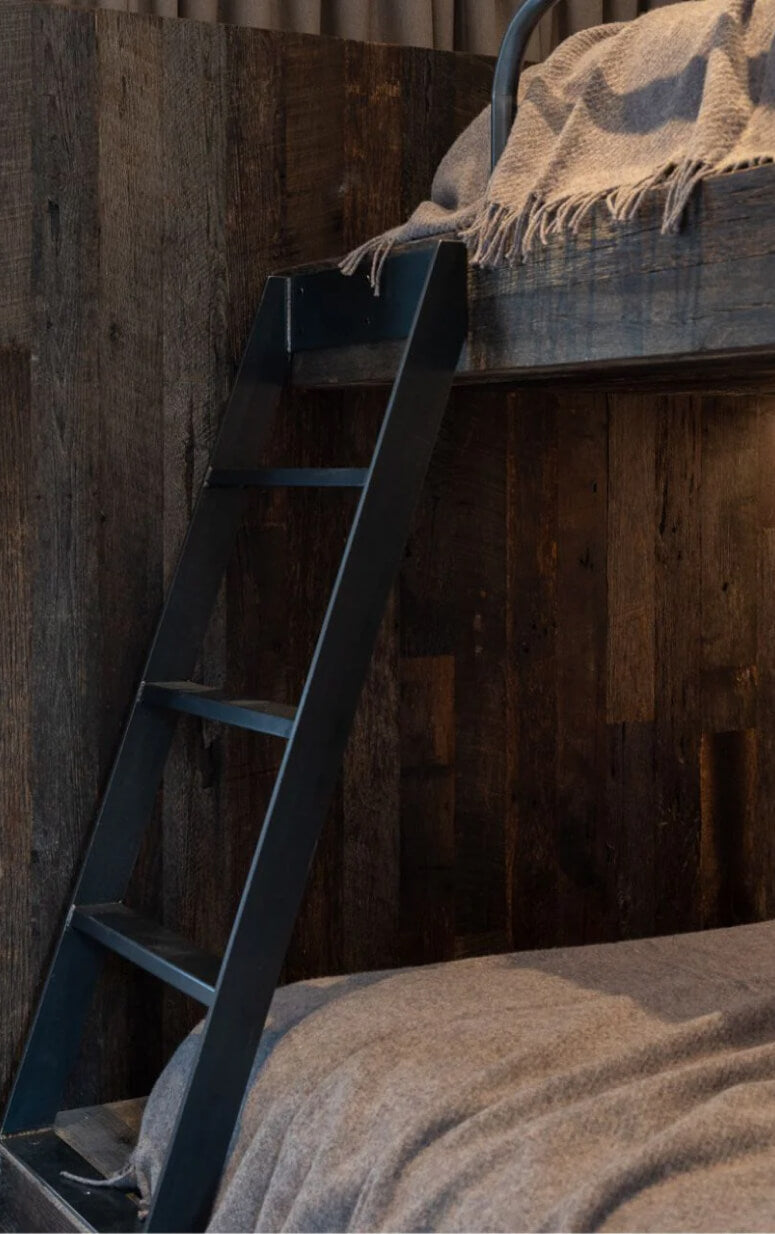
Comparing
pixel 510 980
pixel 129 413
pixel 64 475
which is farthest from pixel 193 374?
pixel 510 980

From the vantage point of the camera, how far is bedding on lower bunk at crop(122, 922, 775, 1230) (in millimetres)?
1552

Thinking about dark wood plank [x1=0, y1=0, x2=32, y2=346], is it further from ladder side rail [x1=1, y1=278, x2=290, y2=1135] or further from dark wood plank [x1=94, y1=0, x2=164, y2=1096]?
ladder side rail [x1=1, y1=278, x2=290, y2=1135]

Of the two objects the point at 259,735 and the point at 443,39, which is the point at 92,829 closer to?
the point at 259,735

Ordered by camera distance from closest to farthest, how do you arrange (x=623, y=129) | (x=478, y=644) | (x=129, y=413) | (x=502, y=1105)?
(x=502, y=1105) → (x=623, y=129) → (x=129, y=413) → (x=478, y=644)

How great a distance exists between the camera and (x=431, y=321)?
6.47 feet

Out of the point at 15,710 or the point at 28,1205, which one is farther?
the point at 15,710

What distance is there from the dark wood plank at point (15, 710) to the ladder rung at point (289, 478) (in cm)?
26

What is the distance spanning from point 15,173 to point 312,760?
0.90 m

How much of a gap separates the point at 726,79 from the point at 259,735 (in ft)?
3.74

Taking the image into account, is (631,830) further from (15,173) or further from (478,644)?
(15,173)

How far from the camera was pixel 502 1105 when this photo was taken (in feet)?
5.53

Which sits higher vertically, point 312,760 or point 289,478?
point 289,478

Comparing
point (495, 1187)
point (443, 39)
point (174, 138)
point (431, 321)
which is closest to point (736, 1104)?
point (495, 1187)

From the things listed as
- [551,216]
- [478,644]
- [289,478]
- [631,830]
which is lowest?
[631,830]
